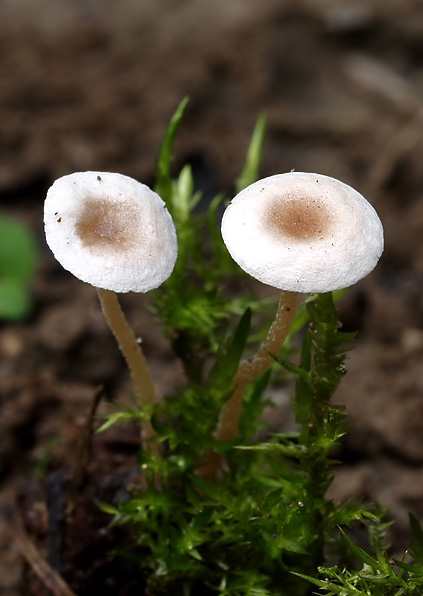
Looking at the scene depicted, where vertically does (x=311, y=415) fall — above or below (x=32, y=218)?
above

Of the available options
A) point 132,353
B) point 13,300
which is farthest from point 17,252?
point 132,353

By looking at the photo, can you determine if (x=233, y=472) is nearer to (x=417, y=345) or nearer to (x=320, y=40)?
(x=417, y=345)

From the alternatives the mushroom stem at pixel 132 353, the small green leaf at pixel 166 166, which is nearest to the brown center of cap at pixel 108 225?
the mushroom stem at pixel 132 353

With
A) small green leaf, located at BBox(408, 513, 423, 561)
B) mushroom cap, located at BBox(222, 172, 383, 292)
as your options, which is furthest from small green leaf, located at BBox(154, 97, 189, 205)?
small green leaf, located at BBox(408, 513, 423, 561)

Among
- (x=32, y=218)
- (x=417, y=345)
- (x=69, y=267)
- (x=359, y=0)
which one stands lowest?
(x=417, y=345)

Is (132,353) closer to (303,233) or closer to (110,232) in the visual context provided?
(110,232)

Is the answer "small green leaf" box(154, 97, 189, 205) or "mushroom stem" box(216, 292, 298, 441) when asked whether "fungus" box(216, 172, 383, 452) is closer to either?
"mushroom stem" box(216, 292, 298, 441)

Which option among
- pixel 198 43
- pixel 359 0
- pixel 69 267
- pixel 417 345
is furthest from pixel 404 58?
pixel 69 267

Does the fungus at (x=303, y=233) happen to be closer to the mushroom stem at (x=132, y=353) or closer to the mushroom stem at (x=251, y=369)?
the mushroom stem at (x=251, y=369)
